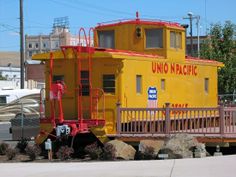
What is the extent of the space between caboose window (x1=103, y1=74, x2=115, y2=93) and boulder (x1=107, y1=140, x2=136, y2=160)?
175 cm

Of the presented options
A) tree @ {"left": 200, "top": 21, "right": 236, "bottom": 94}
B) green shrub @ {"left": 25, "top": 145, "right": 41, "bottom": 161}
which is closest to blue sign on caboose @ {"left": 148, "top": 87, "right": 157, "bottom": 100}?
green shrub @ {"left": 25, "top": 145, "right": 41, "bottom": 161}

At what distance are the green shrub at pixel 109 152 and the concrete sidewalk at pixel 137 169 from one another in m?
1.70

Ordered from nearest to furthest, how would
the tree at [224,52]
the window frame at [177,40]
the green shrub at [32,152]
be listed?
the green shrub at [32,152] → the window frame at [177,40] → the tree at [224,52]

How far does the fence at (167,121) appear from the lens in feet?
55.9

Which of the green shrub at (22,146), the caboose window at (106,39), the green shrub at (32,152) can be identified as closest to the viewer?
the green shrub at (32,152)

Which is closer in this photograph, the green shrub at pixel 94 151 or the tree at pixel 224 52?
the green shrub at pixel 94 151

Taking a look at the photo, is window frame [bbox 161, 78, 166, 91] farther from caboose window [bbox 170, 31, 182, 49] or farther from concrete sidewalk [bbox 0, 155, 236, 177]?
concrete sidewalk [bbox 0, 155, 236, 177]

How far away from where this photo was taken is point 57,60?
18578mm

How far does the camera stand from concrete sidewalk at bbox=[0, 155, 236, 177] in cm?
1244

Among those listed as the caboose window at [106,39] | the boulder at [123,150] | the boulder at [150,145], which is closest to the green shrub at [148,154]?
the boulder at [150,145]

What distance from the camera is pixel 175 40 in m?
20.2

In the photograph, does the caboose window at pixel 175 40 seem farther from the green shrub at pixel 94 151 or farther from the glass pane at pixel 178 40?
the green shrub at pixel 94 151

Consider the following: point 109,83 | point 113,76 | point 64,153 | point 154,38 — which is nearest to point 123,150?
point 64,153

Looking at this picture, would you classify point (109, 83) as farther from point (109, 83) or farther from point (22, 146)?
point (22, 146)
